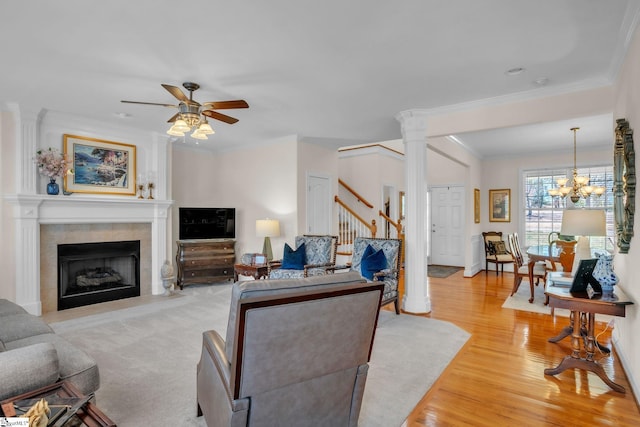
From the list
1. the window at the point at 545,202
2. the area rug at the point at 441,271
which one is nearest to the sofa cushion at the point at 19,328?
the area rug at the point at 441,271

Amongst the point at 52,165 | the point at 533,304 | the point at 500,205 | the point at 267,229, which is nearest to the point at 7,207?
the point at 52,165

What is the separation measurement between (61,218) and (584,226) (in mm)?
6045

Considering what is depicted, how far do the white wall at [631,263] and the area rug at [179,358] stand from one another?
1.29 m

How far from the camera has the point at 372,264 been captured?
446 cm

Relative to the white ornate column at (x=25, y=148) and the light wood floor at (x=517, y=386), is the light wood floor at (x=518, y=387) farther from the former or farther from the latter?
the white ornate column at (x=25, y=148)

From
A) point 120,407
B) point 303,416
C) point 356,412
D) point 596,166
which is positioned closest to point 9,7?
point 120,407

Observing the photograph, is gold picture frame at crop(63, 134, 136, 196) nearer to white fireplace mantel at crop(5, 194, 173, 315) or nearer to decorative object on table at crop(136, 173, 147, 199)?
decorative object on table at crop(136, 173, 147, 199)

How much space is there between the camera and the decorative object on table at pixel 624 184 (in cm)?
262

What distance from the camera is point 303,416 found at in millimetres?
1729

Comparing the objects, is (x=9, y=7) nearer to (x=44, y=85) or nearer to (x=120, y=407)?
(x=44, y=85)

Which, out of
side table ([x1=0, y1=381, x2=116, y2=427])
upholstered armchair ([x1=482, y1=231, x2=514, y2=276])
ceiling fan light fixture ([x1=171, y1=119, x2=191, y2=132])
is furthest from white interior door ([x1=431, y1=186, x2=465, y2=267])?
side table ([x1=0, y1=381, x2=116, y2=427])

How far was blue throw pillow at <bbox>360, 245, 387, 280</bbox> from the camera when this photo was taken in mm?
4430

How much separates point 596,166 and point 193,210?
25.4ft

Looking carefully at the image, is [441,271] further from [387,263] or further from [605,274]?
[605,274]
